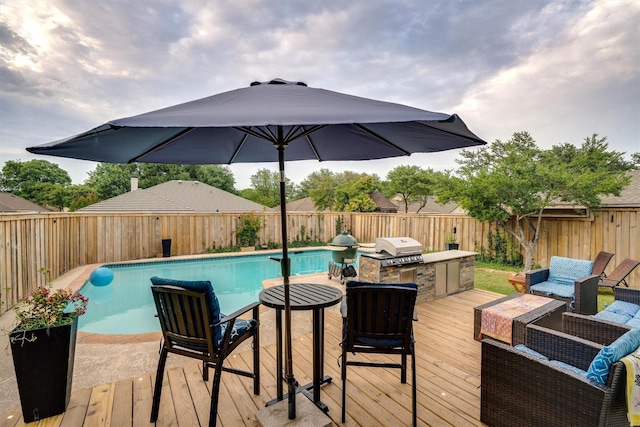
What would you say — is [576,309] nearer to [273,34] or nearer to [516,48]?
[516,48]

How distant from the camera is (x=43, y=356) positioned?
222 cm

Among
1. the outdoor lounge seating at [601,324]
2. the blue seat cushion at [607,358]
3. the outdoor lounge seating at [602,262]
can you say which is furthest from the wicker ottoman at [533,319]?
the outdoor lounge seating at [602,262]

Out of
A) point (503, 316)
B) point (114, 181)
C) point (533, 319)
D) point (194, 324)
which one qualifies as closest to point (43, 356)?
point (194, 324)

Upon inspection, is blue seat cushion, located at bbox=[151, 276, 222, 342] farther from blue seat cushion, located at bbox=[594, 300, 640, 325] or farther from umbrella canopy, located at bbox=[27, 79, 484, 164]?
blue seat cushion, located at bbox=[594, 300, 640, 325]

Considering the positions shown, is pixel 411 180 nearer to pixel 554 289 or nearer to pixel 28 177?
pixel 554 289

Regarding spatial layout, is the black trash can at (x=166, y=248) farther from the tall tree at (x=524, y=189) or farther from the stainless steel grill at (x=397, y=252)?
the tall tree at (x=524, y=189)

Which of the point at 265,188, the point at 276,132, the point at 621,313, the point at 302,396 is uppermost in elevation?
the point at 265,188

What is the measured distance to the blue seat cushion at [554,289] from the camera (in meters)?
4.21

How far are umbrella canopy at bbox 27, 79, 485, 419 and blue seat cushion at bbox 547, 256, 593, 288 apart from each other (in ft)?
11.8

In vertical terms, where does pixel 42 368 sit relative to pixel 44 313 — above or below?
below

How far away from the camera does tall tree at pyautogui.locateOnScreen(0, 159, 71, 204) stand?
27.2 meters

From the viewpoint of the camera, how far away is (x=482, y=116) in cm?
1010

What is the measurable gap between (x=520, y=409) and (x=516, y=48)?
8618 millimetres

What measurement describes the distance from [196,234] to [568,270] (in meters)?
11.6
